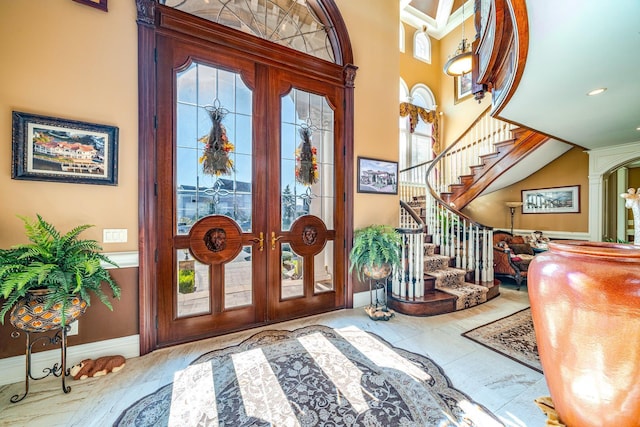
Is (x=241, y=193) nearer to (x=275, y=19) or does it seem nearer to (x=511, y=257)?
(x=275, y=19)

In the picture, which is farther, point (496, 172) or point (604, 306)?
point (496, 172)

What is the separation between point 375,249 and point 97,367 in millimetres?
2593

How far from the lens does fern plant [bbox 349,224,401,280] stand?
2822 mm

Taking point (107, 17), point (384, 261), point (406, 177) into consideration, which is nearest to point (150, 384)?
point (384, 261)

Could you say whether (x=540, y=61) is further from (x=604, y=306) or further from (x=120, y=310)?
(x=120, y=310)

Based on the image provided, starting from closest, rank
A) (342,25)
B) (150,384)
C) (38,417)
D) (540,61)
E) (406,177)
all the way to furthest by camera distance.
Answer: (38,417), (150,384), (540,61), (342,25), (406,177)

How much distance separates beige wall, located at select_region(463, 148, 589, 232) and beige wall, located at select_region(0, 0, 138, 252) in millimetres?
6973

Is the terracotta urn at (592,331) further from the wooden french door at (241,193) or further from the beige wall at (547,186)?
the beige wall at (547,186)

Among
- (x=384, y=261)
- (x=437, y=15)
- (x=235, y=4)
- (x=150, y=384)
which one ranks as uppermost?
(x=437, y=15)

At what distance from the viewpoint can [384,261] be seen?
2.91 m

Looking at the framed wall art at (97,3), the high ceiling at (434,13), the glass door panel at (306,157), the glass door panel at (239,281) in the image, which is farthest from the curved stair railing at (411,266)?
the high ceiling at (434,13)

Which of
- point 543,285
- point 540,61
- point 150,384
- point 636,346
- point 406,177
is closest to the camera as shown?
point 636,346

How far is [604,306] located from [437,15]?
345 inches

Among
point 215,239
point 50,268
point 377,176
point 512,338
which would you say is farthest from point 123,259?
point 512,338
